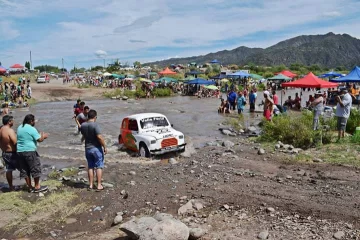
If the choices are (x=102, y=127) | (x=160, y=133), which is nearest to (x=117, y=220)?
(x=160, y=133)

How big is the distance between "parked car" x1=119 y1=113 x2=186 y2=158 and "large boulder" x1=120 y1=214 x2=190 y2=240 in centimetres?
575

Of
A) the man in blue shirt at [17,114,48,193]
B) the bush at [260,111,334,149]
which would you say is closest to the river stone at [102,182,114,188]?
the man in blue shirt at [17,114,48,193]

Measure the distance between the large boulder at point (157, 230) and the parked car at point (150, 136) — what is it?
18.9 ft

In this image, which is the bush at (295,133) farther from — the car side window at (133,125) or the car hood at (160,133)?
the car side window at (133,125)

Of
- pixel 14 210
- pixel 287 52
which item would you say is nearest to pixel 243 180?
pixel 14 210

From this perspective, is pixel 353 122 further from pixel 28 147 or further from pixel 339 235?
pixel 28 147

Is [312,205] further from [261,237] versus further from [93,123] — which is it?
[93,123]

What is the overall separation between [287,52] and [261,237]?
197649 millimetres

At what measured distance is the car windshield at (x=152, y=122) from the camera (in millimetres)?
11948

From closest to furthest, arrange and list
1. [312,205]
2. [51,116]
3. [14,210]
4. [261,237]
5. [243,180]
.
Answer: [261,237]
[312,205]
[14,210]
[243,180]
[51,116]

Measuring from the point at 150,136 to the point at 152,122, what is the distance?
97cm

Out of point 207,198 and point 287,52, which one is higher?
point 287,52

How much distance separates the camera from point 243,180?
8.17 metres

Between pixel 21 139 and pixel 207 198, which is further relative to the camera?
pixel 21 139
